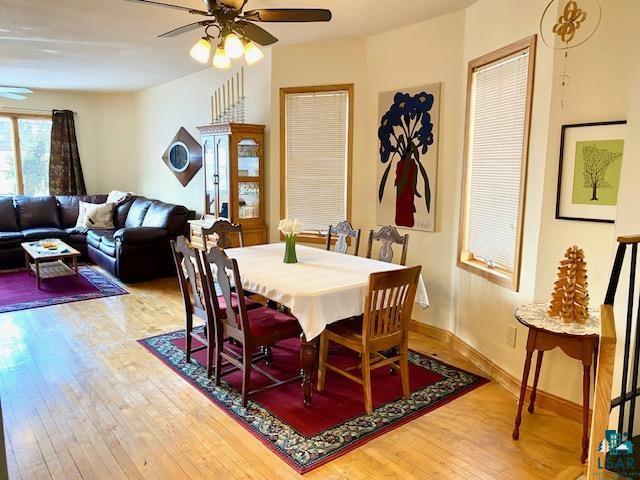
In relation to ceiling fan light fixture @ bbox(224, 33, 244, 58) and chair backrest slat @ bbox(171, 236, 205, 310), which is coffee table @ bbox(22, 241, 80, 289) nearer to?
chair backrest slat @ bbox(171, 236, 205, 310)

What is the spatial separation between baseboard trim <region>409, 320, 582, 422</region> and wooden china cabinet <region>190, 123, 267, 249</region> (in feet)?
6.72

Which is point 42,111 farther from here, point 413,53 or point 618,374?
point 618,374

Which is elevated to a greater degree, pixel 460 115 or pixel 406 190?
pixel 460 115

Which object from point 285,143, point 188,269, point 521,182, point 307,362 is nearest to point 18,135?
point 285,143

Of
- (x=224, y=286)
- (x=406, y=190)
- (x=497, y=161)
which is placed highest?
(x=497, y=161)

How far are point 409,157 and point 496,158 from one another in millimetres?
913

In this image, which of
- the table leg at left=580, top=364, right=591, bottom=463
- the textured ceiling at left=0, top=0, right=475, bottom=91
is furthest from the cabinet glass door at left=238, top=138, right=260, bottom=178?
the table leg at left=580, top=364, right=591, bottom=463

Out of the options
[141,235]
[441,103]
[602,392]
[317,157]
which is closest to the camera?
[602,392]

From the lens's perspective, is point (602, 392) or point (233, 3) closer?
point (602, 392)

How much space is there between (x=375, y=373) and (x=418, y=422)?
665mm

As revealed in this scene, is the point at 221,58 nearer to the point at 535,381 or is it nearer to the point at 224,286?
the point at 224,286

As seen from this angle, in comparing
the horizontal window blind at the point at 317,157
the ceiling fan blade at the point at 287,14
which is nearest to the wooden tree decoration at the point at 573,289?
the ceiling fan blade at the point at 287,14

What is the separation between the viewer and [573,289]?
2350 millimetres

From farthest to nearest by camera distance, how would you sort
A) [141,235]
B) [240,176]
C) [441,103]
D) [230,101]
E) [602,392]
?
[141,235] → [230,101] → [240,176] → [441,103] → [602,392]
